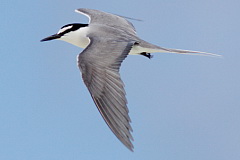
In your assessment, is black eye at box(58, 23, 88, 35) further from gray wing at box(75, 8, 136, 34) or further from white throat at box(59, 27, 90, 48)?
gray wing at box(75, 8, 136, 34)

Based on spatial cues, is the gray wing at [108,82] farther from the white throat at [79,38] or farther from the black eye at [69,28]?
the black eye at [69,28]

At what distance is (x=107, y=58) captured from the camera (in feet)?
24.4

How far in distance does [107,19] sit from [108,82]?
9.20 ft

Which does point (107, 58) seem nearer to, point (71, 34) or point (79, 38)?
point (79, 38)

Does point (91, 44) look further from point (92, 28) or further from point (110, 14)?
point (110, 14)

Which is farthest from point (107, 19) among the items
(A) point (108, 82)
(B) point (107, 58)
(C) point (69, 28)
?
(A) point (108, 82)

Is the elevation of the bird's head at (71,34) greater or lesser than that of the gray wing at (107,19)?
lesser

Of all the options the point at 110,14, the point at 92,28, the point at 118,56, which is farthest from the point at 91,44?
the point at 110,14

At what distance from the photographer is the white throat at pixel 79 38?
8727 millimetres

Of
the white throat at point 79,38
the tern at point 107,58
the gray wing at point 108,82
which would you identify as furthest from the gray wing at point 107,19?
the gray wing at point 108,82

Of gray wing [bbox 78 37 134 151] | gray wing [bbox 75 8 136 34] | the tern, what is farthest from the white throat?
gray wing [bbox 78 37 134 151]

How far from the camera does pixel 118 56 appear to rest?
7.55 metres

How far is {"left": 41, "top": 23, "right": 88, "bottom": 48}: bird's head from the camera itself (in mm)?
8844

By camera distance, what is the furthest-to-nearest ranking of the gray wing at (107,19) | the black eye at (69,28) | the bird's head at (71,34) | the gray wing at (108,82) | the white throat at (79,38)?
the gray wing at (107,19) < the black eye at (69,28) < the bird's head at (71,34) < the white throat at (79,38) < the gray wing at (108,82)
